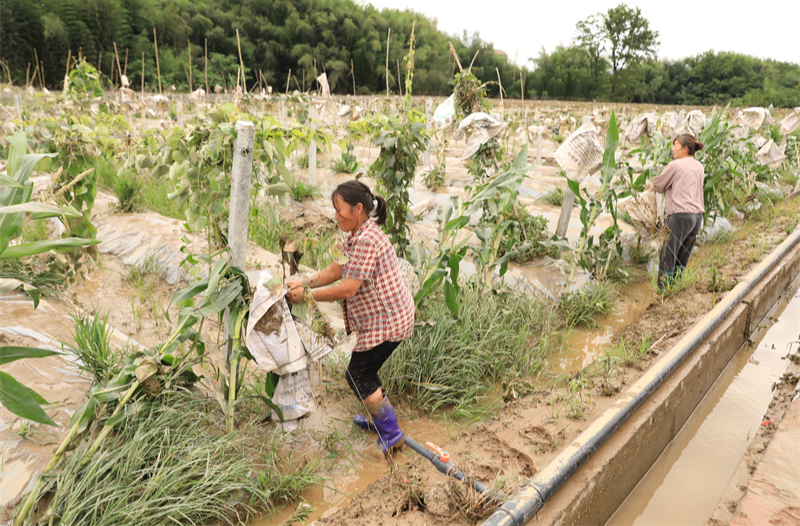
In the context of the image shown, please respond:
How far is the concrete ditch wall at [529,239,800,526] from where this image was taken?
7.31 ft

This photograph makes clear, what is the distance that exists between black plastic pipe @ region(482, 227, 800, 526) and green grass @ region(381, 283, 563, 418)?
2.43ft

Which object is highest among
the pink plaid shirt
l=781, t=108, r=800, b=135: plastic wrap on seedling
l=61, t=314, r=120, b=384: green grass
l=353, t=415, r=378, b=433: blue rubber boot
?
l=781, t=108, r=800, b=135: plastic wrap on seedling

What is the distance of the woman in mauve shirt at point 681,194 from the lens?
15.3 feet

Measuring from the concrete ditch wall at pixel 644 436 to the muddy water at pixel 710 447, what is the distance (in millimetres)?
80

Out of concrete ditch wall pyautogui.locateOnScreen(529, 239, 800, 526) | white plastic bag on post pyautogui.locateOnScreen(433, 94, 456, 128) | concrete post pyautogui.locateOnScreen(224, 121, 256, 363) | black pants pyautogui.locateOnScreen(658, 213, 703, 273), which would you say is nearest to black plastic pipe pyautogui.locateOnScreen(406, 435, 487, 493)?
concrete ditch wall pyautogui.locateOnScreen(529, 239, 800, 526)

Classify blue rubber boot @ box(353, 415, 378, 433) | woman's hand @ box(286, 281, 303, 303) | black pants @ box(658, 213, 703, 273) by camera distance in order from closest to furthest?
woman's hand @ box(286, 281, 303, 303) → blue rubber boot @ box(353, 415, 378, 433) → black pants @ box(658, 213, 703, 273)

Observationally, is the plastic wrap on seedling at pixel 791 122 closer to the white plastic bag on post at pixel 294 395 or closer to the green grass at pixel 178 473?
the white plastic bag on post at pixel 294 395

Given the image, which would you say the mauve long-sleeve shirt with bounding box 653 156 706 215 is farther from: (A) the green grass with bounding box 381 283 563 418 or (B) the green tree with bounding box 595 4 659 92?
(B) the green tree with bounding box 595 4 659 92

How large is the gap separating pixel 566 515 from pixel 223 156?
2295mm

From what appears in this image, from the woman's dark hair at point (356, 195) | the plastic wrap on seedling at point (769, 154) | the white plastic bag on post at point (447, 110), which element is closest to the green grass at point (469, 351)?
the woman's dark hair at point (356, 195)

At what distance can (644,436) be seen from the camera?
280 centimetres

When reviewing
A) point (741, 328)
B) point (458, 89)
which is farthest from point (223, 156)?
point (741, 328)

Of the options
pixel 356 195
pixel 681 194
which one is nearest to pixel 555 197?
pixel 681 194

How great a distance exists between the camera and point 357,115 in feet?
32.8
